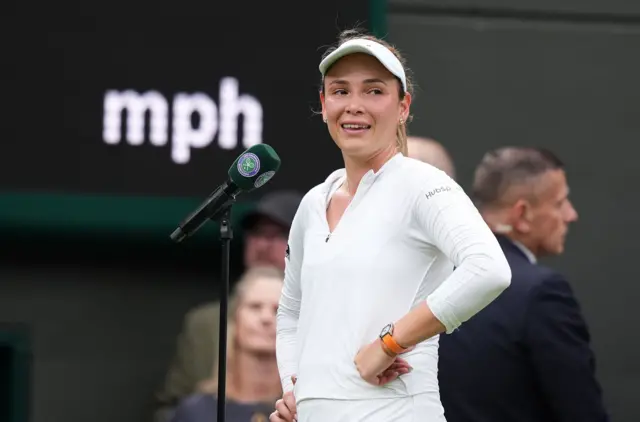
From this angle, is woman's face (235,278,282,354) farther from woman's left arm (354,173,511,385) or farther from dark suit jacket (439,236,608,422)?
woman's left arm (354,173,511,385)

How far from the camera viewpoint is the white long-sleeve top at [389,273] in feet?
10.4

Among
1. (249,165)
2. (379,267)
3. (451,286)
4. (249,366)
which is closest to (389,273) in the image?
(379,267)

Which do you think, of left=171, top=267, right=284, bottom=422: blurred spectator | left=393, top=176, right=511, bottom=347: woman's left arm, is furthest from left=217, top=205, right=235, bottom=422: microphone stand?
left=171, top=267, right=284, bottom=422: blurred spectator

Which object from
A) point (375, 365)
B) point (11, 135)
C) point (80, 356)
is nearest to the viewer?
point (375, 365)

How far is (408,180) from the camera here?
3.34 metres

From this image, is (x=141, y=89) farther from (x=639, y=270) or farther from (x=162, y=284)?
(x=639, y=270)

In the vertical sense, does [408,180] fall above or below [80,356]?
above

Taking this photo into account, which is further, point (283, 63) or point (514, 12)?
point (514, 12)

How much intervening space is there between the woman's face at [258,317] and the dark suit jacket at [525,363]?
3.51ft

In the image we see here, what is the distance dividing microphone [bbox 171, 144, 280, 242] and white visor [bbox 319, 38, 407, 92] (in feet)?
1.18

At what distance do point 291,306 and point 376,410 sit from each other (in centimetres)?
43

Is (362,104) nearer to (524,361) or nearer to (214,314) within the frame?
(524,361)

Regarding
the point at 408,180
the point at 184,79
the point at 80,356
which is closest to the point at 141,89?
the point at 184,79

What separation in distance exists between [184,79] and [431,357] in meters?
3.21
